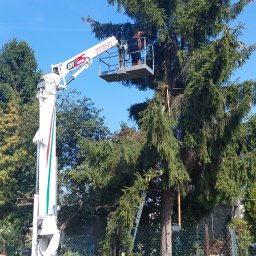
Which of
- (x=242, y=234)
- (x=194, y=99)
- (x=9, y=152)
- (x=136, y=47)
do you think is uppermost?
(x=136, y=47)

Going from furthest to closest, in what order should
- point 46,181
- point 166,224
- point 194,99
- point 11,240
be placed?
point 11,240 < point 166,224 < point 194,99 < point 46,181

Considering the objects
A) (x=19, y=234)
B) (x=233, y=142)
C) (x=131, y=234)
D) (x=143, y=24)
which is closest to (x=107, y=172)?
(x=131, y=234)

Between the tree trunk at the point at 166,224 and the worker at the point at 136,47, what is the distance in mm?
4168

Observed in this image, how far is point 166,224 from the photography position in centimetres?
1372

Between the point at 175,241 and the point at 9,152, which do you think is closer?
the point at 175,241

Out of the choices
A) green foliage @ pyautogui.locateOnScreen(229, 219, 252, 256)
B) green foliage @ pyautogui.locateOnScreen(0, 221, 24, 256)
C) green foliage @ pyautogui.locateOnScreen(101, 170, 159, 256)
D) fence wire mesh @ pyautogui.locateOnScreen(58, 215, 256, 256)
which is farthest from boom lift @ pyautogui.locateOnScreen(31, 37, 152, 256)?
green foliage @ pyautogui.locateOnScreen(0, 221, 24, 256)

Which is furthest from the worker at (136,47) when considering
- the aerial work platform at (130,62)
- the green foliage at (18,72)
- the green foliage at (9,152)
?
the green foliage at (18,72)

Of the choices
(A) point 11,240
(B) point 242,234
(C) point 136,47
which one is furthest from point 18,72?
(B) point 242,234

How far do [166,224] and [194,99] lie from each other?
3.72 m

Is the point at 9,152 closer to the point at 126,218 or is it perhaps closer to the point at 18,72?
the point at 18,72

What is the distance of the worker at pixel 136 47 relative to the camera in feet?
49.4

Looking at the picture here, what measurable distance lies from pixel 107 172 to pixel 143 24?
4.67 meters

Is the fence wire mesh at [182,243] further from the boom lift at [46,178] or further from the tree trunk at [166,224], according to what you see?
the boom lift at [46,178]

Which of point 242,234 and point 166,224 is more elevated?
point 166,224
